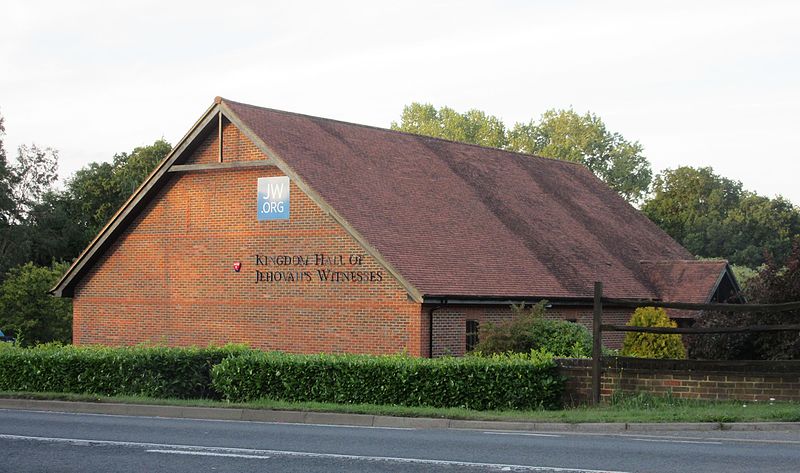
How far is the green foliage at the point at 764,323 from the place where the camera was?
75.0 ft

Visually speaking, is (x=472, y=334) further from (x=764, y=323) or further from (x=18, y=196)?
(x=18, y=196)

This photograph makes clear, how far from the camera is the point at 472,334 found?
29.7 m

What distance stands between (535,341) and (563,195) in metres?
16.3

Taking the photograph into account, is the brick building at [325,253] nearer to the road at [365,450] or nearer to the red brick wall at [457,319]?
the red brick wall at [457,319]

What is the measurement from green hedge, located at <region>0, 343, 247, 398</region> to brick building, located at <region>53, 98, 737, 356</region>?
5.30m

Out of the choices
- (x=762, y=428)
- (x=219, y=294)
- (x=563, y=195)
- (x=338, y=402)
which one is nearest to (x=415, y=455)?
(x=762, y=428)

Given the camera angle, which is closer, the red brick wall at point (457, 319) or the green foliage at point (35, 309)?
the red brick wall at point (457, 319)

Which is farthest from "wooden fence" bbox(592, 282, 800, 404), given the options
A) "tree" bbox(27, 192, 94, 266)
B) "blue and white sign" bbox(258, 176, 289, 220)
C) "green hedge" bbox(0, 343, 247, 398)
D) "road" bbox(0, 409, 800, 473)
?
"tree" bbox(27, 192, 94, 266)

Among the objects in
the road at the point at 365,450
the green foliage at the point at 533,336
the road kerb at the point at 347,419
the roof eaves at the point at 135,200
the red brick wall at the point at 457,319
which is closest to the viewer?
the road at the point at 365,450

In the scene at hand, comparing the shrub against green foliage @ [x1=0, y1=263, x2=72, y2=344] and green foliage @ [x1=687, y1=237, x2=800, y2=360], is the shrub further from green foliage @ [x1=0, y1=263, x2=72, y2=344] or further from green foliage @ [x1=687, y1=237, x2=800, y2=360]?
green foliage @ [x1=0, y1=263, x2=72, y2=344]

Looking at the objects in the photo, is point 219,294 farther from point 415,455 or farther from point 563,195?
point 415,455

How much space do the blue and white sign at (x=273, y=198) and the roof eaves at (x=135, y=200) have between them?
2395mm

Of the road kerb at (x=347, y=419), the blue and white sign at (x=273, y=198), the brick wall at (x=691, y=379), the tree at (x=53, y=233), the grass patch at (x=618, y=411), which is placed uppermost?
the tree at (x=53, y=233)

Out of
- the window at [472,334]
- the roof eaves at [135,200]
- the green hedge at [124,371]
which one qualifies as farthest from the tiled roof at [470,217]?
the green hedge at [124,371]
